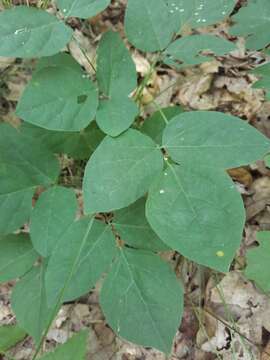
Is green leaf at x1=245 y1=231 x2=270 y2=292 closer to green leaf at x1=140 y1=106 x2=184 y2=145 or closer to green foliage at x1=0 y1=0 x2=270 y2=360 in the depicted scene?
green foliage at x1=0 y1=0 x2=270 y2=360

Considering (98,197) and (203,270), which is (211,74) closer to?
(203,270)

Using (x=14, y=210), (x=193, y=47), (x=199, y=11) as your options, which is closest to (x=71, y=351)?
(x=14, y=210)

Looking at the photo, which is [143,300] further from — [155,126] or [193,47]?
[193,47]

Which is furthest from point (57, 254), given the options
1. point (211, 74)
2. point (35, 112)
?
point (211, 74)

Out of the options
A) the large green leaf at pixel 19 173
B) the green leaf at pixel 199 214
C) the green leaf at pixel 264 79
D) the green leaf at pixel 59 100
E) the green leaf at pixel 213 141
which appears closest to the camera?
the green leaf at pixel 199 214

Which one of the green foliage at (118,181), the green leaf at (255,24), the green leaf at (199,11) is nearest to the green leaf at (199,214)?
the green foliage at (118,181)

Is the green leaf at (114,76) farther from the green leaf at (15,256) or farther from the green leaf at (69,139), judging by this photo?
the green leaf at (15,256)
